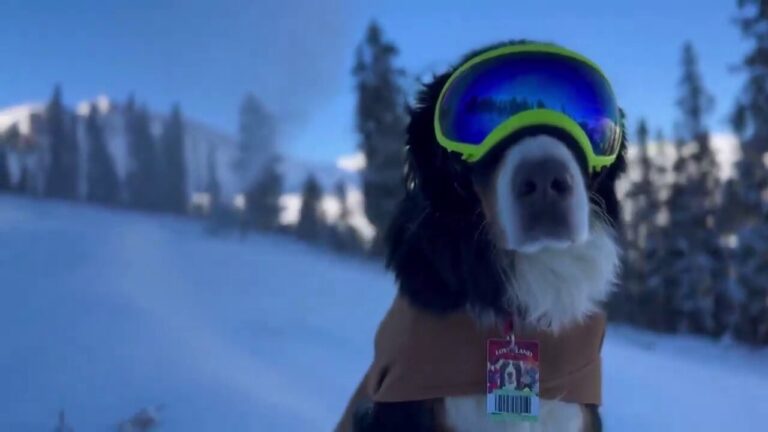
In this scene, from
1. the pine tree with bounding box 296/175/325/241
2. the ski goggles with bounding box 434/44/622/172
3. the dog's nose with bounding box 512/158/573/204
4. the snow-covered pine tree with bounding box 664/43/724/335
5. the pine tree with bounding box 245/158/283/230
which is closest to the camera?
the dog's nose with bounding box 512/158/573/204

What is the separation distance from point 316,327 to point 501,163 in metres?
3.19

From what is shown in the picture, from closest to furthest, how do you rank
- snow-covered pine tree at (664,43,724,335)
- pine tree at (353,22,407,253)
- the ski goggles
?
1. the ski goggles
2. pine tree at (353,22,407,253)
3. snow-covered pine tree at (664,43,724,335)

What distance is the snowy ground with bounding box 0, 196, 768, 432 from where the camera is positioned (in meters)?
3.77

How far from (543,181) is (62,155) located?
116 inches

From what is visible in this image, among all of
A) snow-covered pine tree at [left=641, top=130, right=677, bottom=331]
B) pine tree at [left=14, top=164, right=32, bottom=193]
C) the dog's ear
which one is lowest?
snow-covered pine tree at [left=641, top=130, right=677, bottom=331]

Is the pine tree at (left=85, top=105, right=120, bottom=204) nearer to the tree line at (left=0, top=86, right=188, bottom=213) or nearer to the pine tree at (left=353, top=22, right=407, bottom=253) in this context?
the tree line at (left=0, top=86, right=188, bottom=213)

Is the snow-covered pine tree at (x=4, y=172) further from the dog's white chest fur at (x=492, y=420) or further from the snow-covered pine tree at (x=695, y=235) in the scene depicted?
the snow-covered pine tree at (x=695, y=235)

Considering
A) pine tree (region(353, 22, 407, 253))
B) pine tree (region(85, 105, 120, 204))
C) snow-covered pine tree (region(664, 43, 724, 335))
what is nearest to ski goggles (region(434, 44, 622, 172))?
pine tree (region(85, 105, 120, 204))

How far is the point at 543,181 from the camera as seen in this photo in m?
2.15

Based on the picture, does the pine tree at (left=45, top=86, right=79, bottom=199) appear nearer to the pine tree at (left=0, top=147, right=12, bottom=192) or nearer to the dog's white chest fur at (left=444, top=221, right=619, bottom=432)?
the pine tree at (left=0, top=147, right=12, bottom=192)

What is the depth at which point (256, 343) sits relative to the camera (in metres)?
4.62

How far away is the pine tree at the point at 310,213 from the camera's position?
219 inches

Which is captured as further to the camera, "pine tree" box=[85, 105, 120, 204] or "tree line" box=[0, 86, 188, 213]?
"pine tree" box=[85, 105, 120, 204]

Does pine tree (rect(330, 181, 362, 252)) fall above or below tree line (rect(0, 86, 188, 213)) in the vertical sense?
below
